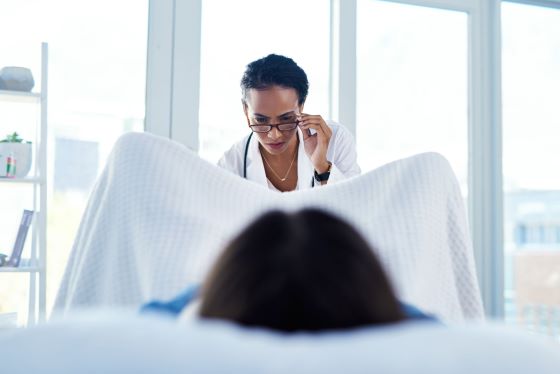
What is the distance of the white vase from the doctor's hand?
3.64 feet

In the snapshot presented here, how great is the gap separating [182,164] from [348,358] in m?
0.83

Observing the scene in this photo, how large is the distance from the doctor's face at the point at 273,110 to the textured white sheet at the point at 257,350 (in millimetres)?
1634

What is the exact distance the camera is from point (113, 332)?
21.2 inches

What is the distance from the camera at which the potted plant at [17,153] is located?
2605mm

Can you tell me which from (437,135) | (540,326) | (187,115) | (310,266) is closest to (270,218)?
(310,266)

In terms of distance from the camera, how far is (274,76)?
85.7 inches

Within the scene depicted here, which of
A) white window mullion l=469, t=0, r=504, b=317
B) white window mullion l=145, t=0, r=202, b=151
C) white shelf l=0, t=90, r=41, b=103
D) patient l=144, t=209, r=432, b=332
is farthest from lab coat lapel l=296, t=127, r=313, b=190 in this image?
patient l=144, t=209, r=432, b=332

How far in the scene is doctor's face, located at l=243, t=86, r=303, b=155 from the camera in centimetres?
216

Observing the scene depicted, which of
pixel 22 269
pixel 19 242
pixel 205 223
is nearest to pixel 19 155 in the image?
pixel 19 242

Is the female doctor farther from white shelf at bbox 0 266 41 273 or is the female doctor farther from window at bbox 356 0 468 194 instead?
window at bbox 356 0 468 194

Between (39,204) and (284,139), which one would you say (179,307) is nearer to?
(284,139)

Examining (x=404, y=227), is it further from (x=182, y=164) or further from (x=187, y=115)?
(x=187, y=115)

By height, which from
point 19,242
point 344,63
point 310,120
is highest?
point 344,63

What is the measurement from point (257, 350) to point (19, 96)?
2429 mm
